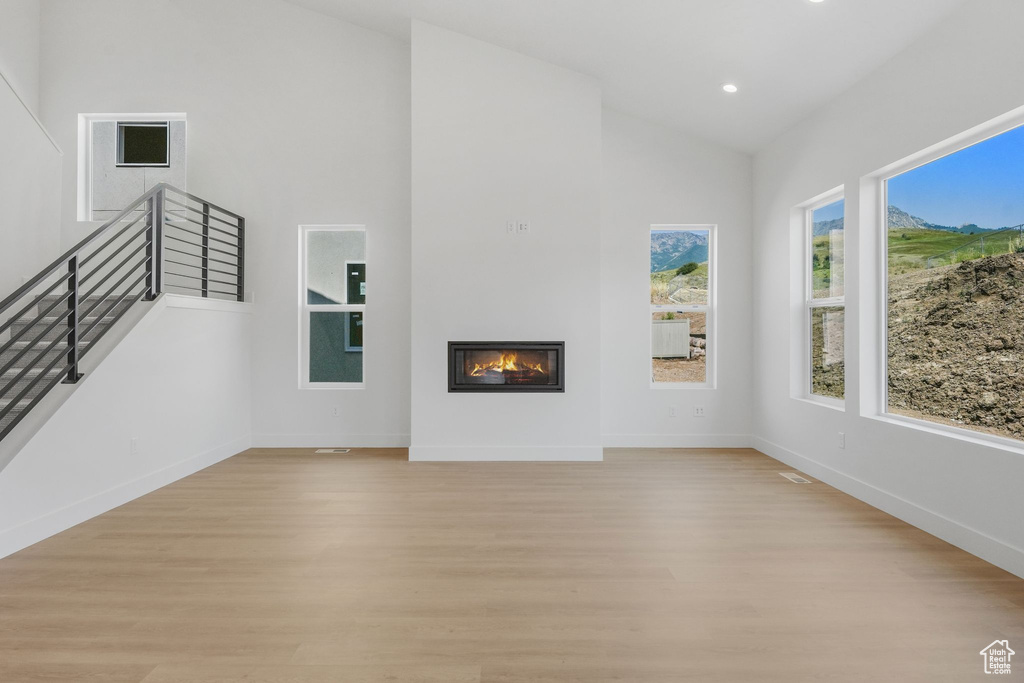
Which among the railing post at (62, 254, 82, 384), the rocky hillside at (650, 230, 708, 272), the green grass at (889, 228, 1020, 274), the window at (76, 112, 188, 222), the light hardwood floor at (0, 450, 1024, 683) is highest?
the window at (76, 112, 188, 222)

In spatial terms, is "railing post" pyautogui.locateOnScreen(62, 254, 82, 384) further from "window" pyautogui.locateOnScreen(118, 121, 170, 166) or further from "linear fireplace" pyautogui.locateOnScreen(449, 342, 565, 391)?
"window" pyautogui.locateOnScreen(118, 121, 170, 166)

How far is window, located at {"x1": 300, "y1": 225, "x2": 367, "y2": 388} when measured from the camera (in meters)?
6.26

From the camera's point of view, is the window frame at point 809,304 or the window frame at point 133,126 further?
the window frame at point 133,126

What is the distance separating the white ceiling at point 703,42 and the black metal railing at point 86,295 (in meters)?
2.70

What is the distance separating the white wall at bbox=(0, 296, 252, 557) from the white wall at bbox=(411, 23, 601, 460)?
1.86 m

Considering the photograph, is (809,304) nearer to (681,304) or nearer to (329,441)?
(681,304)

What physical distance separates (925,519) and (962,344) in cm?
107

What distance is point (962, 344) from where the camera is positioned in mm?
3461

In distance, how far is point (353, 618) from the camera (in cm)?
235

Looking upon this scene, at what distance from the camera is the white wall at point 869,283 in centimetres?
298

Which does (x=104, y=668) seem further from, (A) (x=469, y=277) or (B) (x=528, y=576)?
(A) (x=469, y=277)

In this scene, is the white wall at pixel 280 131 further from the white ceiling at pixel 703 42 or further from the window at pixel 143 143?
the white ceiling at pixel 703 42

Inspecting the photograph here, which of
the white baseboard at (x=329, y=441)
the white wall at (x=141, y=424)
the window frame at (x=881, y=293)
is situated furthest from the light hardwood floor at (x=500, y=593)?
the white baseboard at (x=329, y=441)

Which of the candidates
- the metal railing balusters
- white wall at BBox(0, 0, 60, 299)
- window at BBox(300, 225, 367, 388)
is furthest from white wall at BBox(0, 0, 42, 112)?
window at BBox(300, 225, 367, 388)
